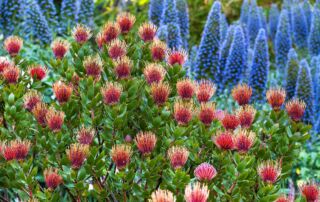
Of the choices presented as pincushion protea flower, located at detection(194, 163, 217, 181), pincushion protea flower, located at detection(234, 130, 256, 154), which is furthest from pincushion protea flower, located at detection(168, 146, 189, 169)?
pincushion protea flower, located at detection(234, 130, 256, 154)

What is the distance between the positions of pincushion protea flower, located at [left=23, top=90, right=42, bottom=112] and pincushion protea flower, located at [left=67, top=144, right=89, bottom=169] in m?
0.48

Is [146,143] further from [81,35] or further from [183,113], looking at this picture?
[81,35]

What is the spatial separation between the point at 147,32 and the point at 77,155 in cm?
88

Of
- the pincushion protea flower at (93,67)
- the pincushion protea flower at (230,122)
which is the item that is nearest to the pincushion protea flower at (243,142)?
the pincushion protea flower at (230,122)

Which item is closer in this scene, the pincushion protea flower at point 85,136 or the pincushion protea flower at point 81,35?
the pincushion protea flower at point 85,136

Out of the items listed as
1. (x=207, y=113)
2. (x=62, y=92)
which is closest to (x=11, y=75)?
(x=62, y=92)

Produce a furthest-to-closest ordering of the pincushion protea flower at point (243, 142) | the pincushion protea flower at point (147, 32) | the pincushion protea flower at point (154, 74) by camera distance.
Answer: the pincushion protea flower at point (147, 32) → the pincushion protea flower at point (154, 74) → the pincushion protea flower at point (243, 142)

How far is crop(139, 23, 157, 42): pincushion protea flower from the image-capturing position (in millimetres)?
2539

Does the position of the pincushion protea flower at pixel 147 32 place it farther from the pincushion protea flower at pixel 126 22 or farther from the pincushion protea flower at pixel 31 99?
the pincushion protea flower at pixel 31 99

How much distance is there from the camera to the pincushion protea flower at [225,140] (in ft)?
6.12

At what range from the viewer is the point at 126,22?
2.57 metres

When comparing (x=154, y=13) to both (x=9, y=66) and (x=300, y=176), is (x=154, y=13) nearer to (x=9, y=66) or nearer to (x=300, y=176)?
(x=300, y=176)

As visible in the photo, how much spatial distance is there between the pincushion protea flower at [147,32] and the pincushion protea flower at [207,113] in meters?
0.59

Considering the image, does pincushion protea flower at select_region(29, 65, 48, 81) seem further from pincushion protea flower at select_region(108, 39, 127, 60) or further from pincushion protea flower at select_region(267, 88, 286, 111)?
pincushion protea flower at select_region(267, 88, 286, 111)
